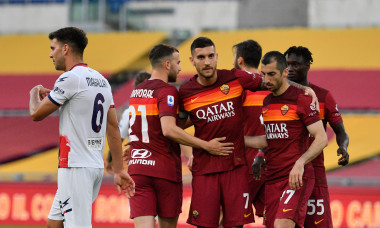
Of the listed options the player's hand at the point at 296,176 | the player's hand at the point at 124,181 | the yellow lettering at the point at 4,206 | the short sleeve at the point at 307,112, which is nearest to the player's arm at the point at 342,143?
the short sleeve at the point at 307,112

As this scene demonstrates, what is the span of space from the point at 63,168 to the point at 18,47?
17931mm

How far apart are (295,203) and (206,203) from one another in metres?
0.82

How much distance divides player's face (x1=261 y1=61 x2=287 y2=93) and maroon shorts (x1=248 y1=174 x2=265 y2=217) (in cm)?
122

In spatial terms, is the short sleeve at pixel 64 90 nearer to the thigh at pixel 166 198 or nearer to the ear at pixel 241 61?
the thigh at pixel 166 198

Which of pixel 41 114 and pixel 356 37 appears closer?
pixel 41 114

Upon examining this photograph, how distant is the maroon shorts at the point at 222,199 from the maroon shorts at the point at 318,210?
66cm

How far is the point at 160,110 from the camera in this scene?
20.2 feet

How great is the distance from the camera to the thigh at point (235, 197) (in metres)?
6.02

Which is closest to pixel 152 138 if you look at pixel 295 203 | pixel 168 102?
pixel 168 102

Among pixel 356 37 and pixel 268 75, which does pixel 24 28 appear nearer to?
pixel 356 37

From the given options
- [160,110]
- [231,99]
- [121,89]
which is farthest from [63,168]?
[121,89]

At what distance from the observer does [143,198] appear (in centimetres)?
622

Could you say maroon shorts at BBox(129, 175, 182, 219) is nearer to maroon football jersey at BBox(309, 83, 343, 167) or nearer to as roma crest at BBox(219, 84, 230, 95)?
as roma crest at BBox(219, 84, 230, 95)

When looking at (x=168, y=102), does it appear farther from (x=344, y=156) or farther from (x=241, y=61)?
(x=344, y=156)
